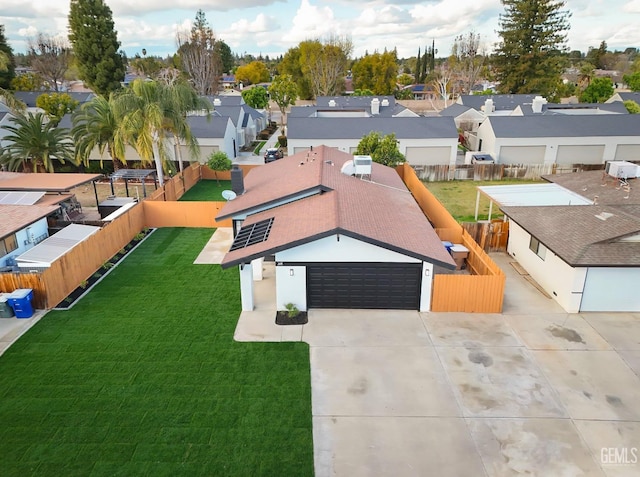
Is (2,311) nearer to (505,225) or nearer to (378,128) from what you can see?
(505,225)

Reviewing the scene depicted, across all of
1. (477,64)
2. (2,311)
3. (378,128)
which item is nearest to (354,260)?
(2,311)

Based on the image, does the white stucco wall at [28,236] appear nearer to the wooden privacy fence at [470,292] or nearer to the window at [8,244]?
the window at [8,244]

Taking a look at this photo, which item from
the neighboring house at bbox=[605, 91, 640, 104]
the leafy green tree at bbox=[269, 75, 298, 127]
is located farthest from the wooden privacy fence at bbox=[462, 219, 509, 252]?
the neighboring house at bbox=[605, 91, 640, 104]

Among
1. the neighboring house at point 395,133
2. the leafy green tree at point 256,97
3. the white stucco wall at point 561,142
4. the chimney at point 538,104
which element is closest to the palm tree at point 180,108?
the neighboring house at point 395,133

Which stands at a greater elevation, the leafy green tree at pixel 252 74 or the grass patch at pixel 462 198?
the leafy green tree at pixel 252 74

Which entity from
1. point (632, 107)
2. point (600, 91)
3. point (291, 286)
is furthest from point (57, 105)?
point (600, 91)

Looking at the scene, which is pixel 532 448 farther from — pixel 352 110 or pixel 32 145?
pixel 352 110

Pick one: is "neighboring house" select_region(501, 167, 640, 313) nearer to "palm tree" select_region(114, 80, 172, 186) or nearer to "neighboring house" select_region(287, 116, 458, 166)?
"neighboring house" select_region(287, 116, 458, 166)
